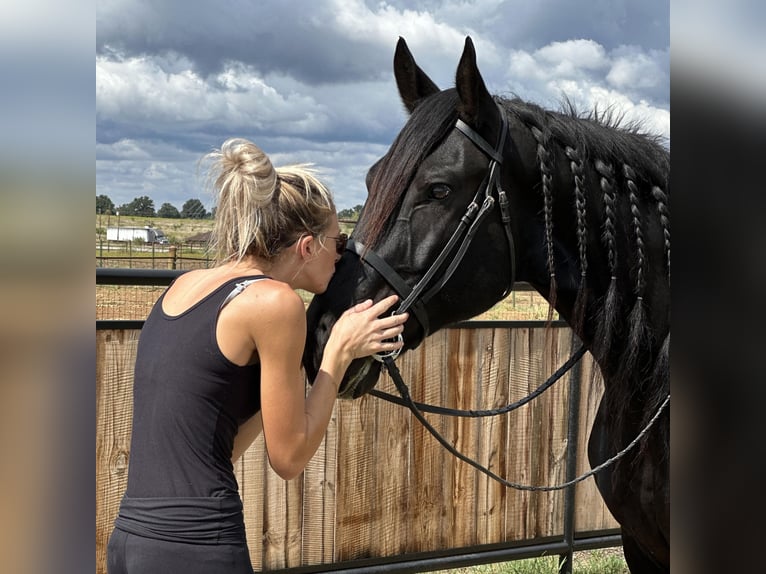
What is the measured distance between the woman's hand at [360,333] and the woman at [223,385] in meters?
0.08

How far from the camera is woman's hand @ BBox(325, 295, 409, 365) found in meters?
1.79

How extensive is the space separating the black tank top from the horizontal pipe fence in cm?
196

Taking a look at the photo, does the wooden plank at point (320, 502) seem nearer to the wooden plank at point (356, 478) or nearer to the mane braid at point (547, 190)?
the wooden plank at point (356, 478)

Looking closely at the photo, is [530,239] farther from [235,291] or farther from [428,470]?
[428,470]

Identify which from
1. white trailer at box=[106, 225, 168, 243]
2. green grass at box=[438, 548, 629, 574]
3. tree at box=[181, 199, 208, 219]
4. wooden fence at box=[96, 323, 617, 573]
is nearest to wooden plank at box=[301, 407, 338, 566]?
wooden fence at box=[96, 323, 617, 573]

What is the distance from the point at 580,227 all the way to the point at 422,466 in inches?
92.5

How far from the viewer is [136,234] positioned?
25141 mm

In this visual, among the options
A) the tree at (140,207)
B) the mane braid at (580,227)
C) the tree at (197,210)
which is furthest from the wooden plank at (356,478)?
the tree at (140,207)

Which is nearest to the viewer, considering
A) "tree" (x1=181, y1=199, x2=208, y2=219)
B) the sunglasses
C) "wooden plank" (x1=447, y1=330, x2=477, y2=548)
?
the sunglasses

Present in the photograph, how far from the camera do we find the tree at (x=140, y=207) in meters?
29.0

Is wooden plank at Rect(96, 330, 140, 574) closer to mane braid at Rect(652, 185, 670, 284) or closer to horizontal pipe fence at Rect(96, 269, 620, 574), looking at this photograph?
horizontal pipe fence at Rect(96, 269, 620, 574)
